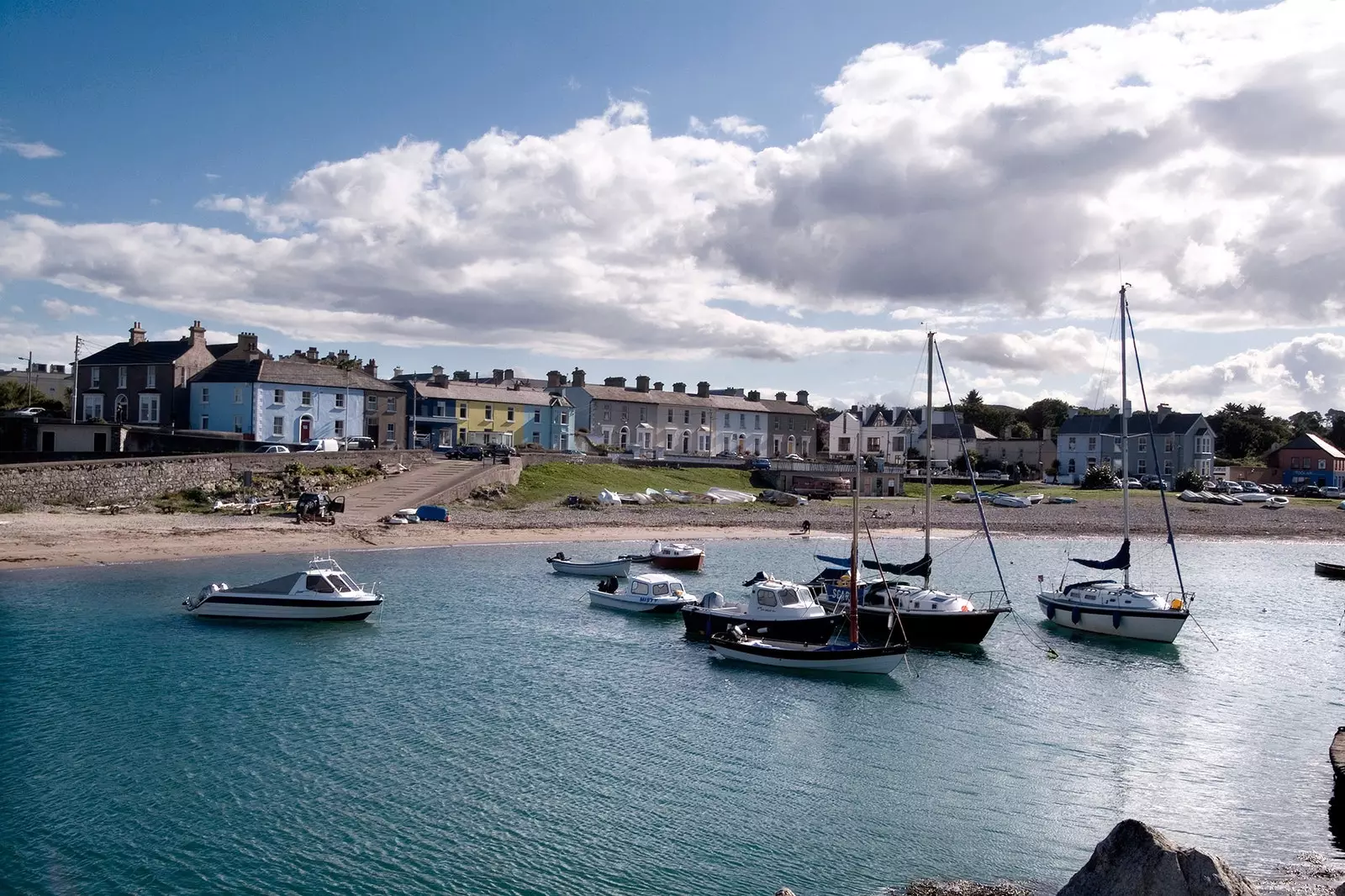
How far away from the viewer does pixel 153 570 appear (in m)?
46.4

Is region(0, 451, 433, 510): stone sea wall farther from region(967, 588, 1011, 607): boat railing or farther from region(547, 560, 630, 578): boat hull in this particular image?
region(967, 588, 1011, 607): boat railing

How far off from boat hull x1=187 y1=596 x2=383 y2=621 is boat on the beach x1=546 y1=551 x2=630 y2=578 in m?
15.4

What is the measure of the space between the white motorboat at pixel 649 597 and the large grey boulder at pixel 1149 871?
94.7 ft

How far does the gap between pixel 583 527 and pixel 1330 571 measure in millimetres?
47302

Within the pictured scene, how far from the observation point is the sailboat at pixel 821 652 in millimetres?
31391

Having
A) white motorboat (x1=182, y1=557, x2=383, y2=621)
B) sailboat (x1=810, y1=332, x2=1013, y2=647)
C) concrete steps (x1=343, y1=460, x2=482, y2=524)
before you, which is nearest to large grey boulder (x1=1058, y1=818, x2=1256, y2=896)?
sailboat (x1=810, y1=332, x2=1013, y2=647)

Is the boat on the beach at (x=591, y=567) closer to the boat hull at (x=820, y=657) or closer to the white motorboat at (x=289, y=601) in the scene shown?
the white motorboat at (x=289, y=601)

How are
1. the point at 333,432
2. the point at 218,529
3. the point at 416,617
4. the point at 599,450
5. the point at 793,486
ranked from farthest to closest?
the point at 599,450, the point at 793,486, the point at 333,432, the point at 218,529, the point at 416,617

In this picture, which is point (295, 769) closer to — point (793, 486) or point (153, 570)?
point (153, 570)

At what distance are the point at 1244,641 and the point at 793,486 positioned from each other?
197 feet

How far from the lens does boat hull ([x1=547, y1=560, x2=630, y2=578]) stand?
50.6 metres

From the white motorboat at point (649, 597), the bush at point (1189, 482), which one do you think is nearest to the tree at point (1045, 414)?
the bush at point (1189, 482)

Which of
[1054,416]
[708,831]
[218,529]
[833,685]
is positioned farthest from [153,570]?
[1054,416]

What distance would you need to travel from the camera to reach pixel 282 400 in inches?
3258
